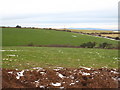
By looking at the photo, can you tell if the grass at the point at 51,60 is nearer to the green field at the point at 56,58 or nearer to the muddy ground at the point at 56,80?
the green field at the point at 56,58

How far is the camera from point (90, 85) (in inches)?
380

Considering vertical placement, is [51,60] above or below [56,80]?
below

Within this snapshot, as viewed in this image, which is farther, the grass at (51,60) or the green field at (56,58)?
the green field at (56,58)

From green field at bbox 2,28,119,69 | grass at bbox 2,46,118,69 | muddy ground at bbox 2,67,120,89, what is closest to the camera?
muddy ground at bbox 2,67,120,89

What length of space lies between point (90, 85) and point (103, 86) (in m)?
0.76

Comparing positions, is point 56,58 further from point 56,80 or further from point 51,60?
point 56,80

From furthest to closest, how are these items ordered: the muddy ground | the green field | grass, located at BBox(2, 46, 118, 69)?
the green field → grass, located at BBox(2, 46, 118, 69) → the muddy ground

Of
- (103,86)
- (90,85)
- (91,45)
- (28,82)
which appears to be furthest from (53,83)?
(91,45)

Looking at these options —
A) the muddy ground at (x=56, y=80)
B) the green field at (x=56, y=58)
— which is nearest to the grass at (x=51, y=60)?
the green field at (x=56, y=58)

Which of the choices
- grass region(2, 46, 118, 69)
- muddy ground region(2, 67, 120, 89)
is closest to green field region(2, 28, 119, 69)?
grass region(2, 46, 118, 69)

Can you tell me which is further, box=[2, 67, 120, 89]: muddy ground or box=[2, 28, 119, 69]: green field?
box=[2, 28, 119, 69]: green field

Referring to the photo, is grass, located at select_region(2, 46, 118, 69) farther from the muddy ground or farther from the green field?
the muddy ground

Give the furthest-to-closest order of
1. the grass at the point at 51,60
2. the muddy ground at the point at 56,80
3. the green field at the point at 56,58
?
the green field at the point at 56,58, the grass at the point at 51,60, the muddy ground at the point at 56,80

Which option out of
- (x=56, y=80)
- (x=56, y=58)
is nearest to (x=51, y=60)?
(x=56, y=58)
